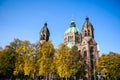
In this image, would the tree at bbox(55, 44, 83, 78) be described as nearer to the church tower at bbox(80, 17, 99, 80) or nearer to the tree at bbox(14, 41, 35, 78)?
the tree at bbox(14, 41, 35, 78)

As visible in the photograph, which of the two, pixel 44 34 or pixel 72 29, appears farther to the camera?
pixel 72 29

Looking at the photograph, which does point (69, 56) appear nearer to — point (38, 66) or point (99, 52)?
point (38, 66)

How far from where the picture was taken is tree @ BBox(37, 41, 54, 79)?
131ft

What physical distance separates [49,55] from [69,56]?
5.16 meters

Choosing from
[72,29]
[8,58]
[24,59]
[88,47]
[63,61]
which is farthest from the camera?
[72,29]

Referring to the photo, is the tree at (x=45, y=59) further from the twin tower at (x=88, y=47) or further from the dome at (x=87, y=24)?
the dome at (x=87, y=24)

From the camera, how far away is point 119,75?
151 feet

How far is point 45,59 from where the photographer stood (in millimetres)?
40750

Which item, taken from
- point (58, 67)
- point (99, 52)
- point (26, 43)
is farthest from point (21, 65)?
point (99, 52)

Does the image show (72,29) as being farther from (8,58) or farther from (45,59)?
(45,59)

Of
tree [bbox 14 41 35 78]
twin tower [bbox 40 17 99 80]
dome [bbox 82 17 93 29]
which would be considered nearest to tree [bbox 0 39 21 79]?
tree [bbox 14 41 35 78]

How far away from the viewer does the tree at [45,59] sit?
40.0 m

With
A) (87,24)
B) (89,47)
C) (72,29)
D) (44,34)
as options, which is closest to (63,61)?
(89,47)

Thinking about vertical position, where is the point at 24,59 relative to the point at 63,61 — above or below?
above
